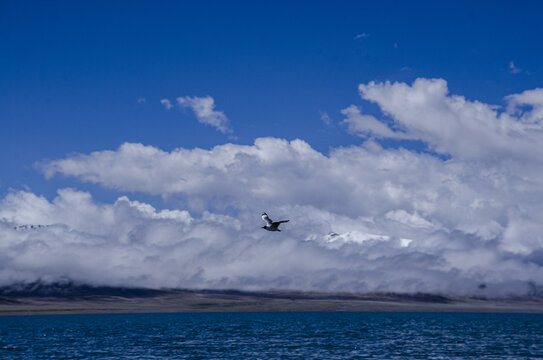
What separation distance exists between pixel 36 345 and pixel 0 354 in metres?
22.0

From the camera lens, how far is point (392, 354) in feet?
350

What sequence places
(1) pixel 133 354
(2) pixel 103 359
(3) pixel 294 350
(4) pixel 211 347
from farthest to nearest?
(4) pixel 211 347
(3) pixel 294 350
(1) pixel 133 354
(2) pixel 103 359

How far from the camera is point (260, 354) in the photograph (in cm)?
10494

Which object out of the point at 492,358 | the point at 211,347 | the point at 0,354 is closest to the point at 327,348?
the point at 211,347

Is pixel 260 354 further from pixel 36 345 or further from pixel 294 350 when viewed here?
pixel 36 345

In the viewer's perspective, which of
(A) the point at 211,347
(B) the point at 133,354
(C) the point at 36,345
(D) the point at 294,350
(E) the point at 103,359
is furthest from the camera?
(C) the point at 36,345

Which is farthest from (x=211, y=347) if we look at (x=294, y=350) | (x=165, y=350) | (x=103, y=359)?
(x=103, y=359)

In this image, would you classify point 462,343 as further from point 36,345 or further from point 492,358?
point 36,345

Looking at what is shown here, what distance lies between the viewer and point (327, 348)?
117250 mm

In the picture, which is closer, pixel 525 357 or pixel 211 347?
pixel 525 357

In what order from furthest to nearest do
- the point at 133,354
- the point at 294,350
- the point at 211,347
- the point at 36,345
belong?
the point at 36,345 < the point at 211,347 < the point at 294,350 < the point at 133,354

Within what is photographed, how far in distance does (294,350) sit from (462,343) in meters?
44.8

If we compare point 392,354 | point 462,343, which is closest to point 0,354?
point 392,354

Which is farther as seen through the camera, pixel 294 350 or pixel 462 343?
pixel 462 343
